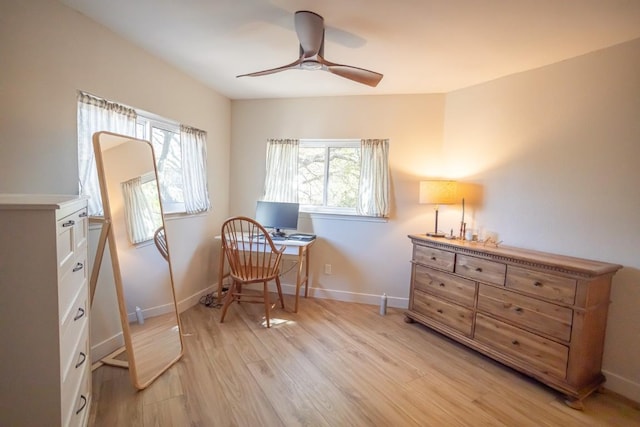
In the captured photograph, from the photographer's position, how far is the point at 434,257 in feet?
8.99

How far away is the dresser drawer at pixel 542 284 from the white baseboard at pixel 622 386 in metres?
0.72

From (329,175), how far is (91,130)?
2323mm

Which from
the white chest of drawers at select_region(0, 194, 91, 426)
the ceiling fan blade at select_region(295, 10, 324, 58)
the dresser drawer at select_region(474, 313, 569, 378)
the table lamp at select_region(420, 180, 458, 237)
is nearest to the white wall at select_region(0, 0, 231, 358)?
the white chest of drawers at select_region(0, 194, 91, 426)

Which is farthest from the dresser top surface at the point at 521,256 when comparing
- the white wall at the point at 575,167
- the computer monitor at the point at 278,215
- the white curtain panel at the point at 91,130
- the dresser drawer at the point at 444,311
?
the white curtain panel at the point at 91,130

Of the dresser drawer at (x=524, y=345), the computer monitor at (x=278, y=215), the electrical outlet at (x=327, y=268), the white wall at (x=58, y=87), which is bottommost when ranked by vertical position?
the dresser drawer at (x=524, y=345)

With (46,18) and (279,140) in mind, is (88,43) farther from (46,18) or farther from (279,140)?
(279,140)

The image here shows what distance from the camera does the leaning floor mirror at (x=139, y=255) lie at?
1.88m

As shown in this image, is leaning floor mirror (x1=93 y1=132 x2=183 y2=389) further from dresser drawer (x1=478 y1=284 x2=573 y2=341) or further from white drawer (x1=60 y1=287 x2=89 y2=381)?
dresser drawer (x1=478 y1=284 x2=573 y2=341)

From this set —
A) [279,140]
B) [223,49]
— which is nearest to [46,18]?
[223,49]

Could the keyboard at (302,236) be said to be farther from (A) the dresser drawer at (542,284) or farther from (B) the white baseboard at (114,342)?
(A) the dresser drawer at (542,284)

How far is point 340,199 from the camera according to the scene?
3.60 meters

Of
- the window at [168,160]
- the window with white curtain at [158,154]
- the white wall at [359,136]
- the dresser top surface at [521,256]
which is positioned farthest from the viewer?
the white wall at [359,136]

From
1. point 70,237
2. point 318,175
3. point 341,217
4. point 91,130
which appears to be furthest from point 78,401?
point 318,175

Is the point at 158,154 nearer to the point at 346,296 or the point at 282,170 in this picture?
the point at 282,170
